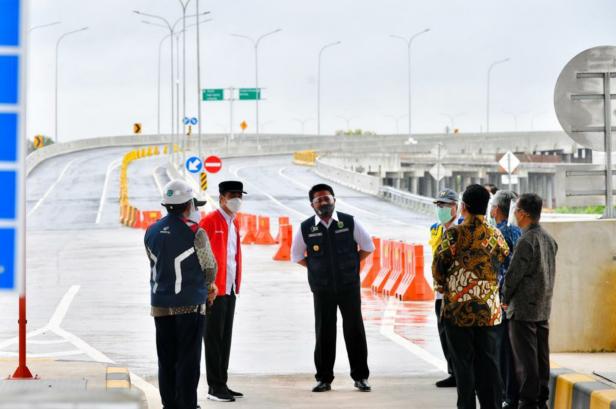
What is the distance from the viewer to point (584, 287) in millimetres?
12633

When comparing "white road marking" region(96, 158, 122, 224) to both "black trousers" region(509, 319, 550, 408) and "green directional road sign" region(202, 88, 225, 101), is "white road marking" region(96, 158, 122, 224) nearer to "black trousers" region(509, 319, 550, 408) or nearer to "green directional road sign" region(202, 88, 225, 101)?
"green directional road sign" region(202, 88, 225, 101)

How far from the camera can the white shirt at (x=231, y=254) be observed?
38.7 feet

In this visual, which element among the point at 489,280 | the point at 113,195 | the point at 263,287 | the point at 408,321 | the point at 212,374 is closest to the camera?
the point at 489,280

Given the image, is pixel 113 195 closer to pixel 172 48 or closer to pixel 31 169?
pixel 172 48

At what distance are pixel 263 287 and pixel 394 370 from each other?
1135 cm

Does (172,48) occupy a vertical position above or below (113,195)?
above

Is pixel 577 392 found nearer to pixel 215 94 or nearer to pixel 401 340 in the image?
pixel 401 340

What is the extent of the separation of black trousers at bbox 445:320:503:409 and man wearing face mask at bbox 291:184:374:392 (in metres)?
2.57

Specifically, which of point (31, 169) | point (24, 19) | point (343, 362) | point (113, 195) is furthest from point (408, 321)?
point (31, 169)

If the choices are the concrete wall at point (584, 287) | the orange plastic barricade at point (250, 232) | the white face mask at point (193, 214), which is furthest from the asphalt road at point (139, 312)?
the white face mask at point (193, 214)

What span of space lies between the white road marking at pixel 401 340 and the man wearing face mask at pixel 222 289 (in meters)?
2.74

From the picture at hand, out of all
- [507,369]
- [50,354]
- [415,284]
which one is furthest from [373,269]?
[507,369]

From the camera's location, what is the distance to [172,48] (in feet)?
303

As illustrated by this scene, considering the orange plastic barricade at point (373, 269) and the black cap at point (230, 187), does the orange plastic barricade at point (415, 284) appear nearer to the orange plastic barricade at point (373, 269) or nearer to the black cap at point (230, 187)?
the orange plastic barricade at point (373, 269)
